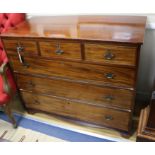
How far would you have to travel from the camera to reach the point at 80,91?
1439 mm

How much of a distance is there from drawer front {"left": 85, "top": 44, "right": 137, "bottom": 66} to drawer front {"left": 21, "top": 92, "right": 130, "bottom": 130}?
1.56 ft

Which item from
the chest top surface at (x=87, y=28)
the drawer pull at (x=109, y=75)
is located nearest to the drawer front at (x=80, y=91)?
the drawer pull at (x=109, y=75)

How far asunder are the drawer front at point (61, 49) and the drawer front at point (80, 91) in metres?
0.24

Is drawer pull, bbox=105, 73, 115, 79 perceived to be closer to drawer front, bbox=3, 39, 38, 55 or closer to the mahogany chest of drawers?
the mahogany chest of drawers

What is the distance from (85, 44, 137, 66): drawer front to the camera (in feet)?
3.55

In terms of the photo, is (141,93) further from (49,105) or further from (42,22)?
(42,22)

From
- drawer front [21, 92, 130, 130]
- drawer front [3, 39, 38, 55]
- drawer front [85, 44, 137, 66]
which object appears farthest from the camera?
drawer front [21, 92, 130, 130]

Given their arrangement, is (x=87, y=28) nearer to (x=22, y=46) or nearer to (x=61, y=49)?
(x=61, y=49)

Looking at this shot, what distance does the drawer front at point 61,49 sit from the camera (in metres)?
1.20

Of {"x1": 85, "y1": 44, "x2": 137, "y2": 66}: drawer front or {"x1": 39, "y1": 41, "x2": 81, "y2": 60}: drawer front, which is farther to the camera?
{"x1": 39, "y1": 41, "x2": 81, "y2": 60}: drawer front

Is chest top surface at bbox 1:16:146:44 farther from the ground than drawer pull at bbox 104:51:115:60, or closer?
farther from the ground

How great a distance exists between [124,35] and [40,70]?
2.36ft

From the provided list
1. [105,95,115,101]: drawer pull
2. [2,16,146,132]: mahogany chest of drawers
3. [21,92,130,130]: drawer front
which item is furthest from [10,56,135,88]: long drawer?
[21,92,130,130]: drawer front
